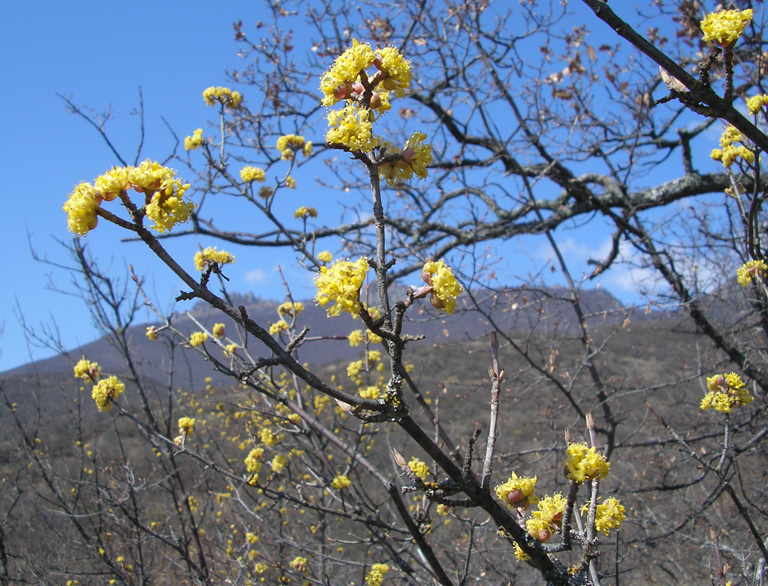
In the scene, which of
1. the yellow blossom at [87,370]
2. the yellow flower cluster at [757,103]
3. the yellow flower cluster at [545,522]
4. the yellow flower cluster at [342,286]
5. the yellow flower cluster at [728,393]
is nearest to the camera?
the yellow flower cluster at [342,286]

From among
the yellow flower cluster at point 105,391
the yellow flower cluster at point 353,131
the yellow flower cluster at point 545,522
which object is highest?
the yellow flower cluster at point 353,131

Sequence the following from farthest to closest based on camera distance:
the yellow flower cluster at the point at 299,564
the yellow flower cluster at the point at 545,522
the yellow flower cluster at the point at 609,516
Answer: the yellow flower cluster at the point at 299,564 < the yellow flower cluster at the point at 609,516 < the yellow flower cluster at the point at 545,522

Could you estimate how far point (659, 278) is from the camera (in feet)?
17.9

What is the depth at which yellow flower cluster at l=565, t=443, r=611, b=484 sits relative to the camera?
134 cm

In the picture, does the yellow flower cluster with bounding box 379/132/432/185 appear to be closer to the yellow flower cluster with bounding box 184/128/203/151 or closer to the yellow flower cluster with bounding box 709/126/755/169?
the yellow flower cluster with bounding box 709/126/755/169

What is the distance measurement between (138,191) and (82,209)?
0.15 m

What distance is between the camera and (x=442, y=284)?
4.14ft

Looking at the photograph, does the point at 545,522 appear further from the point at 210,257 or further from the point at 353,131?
the point at 210,257

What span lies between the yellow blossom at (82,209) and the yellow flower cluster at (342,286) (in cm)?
70

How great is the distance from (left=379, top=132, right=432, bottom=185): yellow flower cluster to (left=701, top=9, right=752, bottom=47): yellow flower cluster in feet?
4.18

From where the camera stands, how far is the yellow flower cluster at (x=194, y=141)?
4.32 m

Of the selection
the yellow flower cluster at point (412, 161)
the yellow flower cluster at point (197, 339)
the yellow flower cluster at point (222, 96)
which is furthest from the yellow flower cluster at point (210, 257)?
the yellow flower cluster at point (412, 161)

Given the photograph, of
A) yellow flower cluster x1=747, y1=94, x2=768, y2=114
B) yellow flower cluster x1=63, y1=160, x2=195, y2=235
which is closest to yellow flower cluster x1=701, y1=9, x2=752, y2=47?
yellow flower cluster x1=747, y1=94, x2=768, y2=114

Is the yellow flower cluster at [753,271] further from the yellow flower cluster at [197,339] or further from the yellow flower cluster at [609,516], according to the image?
the yellow flower cluster at [197,339]
